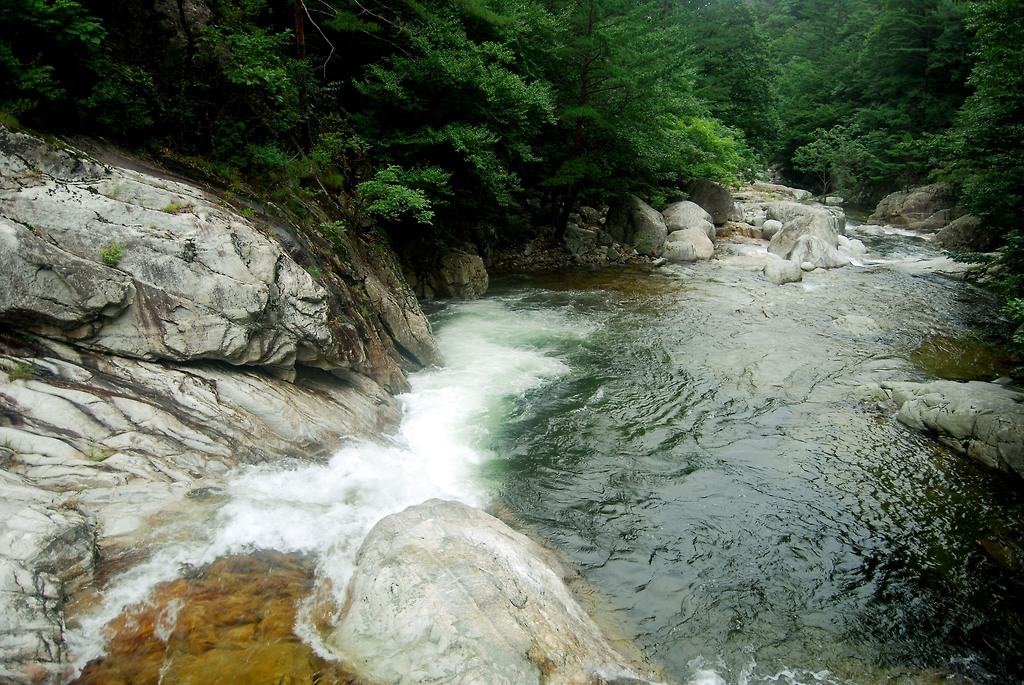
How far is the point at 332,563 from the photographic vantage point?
507 centimetres

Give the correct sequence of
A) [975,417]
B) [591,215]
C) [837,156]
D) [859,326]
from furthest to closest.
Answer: [837,156] < [591,215] < [859,326] < [975,417]

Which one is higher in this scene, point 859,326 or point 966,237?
point 966,237

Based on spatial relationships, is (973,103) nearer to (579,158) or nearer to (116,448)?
(579,158)

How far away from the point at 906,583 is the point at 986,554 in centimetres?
132

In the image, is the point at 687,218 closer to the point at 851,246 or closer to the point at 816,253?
the point at 816,253

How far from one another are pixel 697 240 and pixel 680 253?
125cm

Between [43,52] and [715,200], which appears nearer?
[43,52]

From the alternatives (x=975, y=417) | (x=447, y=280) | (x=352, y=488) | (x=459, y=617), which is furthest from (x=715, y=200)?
(x=459, y=617)

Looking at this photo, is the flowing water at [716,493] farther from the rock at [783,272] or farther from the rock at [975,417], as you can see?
the rock at [783,272]

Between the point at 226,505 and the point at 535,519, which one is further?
the point at 535,519

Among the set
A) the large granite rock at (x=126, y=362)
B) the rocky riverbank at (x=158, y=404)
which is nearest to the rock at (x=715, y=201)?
the rocky riverbank at (x=158, y=404)

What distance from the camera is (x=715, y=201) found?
24.9 metres

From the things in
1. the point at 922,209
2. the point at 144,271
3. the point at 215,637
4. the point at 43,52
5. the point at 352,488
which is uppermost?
the point at 43,52

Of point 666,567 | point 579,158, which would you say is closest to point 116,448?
point 666,567
